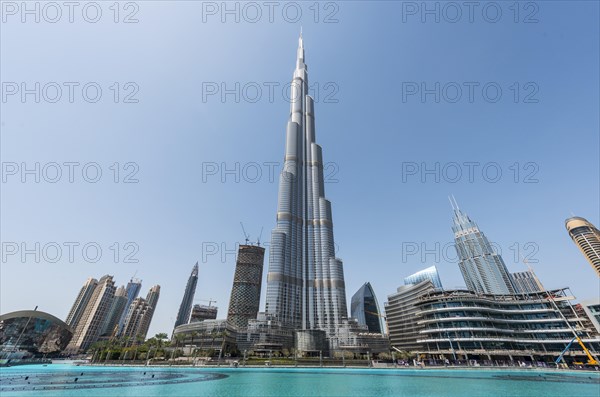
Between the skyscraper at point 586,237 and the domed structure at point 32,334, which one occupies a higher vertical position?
the skyscraper at point 586,237

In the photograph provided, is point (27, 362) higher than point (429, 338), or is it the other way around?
point (429, 338)

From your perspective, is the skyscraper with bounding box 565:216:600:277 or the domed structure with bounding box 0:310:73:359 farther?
the skyscraper with bounding box 565:216:600:277

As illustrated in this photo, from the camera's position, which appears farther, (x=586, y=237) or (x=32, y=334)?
(x=586, y=237)

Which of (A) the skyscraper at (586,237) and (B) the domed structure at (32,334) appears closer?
(B) the domed structure at (32,334)

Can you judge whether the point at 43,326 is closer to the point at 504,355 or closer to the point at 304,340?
the point at 304,340

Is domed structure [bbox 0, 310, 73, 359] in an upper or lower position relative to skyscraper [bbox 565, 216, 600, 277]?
lower

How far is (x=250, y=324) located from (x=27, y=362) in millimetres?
104348

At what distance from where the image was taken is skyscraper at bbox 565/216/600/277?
554ft

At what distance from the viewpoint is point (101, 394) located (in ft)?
106

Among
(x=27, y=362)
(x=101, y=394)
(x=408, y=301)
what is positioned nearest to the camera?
(x=101, y=394)

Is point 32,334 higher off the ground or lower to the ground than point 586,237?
lower

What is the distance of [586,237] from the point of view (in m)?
179

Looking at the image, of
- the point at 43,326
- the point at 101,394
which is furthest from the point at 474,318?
the point at 43,326

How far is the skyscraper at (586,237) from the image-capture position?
168750 mm
